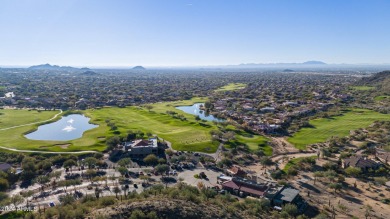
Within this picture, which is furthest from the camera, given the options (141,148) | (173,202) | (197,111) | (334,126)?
(197,111)

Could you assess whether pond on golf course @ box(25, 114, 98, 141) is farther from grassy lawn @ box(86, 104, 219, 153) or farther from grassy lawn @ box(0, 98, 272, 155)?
grassy lawn @ box(86, 104, 219, 153)

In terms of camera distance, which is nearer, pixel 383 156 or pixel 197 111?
pixel 383 156

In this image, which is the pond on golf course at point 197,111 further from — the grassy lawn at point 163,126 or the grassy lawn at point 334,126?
the grassy lawn at point 334,126

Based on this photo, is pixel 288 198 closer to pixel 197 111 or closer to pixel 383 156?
pixel 383 156

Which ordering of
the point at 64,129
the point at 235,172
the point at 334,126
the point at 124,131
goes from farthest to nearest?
1. the point at 64,129
2. the point at 334,126
3. the point at 124,131
4. the point at 235,172

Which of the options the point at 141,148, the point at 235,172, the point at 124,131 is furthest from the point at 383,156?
the point at 124,131

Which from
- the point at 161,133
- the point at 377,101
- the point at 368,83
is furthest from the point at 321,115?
the point at 368,83

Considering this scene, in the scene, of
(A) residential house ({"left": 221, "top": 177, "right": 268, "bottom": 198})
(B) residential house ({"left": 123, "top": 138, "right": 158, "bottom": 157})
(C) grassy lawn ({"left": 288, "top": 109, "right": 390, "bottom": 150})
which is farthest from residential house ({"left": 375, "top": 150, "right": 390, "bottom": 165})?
(B) residential house ({"left": 123, "top": 138, "right": 158, "bottom": 157})

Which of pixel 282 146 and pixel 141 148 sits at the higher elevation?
pixel 141 148

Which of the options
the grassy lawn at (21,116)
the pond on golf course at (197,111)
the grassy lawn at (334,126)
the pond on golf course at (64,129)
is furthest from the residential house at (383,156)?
the grassy lawn at (21,116)
